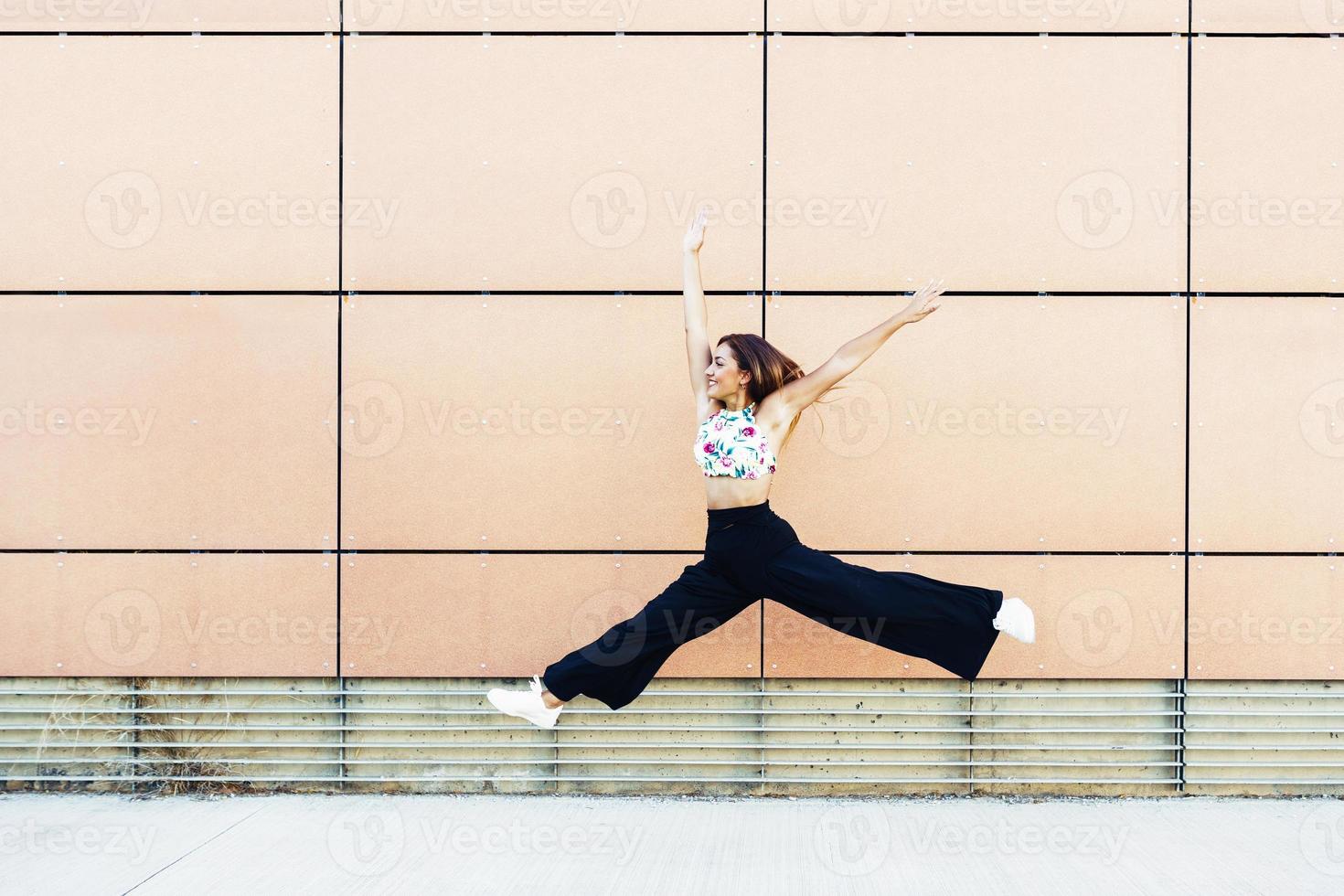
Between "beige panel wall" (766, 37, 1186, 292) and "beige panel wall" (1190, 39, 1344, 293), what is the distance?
4.5 inches

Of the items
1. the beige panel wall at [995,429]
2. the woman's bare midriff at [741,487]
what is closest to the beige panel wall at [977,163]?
the beige panel wall at [995,429]

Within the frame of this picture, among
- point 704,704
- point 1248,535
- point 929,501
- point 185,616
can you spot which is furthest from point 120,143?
point 1248,535

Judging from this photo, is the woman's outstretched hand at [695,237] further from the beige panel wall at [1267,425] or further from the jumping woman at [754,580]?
the beige panel wall at [1267,425]

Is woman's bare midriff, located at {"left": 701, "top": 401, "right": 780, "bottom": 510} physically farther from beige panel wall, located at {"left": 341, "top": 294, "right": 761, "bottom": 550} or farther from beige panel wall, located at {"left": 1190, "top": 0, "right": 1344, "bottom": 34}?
beige panel wall, located at {"left": 1190, "top": 0, "right": 1344, "bottom": 34}

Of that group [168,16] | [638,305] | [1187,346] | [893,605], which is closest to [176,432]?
[168,16]

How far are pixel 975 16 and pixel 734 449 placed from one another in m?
2.34

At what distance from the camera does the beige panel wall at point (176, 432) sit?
431cm

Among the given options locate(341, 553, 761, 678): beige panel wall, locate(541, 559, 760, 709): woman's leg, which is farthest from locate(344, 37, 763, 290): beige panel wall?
locate(541, 559, 760, 709): woman's leg

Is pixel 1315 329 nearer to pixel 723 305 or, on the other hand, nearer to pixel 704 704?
pixel 723 305

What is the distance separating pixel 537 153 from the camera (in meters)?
4.32

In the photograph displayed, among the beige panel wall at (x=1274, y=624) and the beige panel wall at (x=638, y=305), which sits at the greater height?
the beige panel wall at (x=638, y=305)

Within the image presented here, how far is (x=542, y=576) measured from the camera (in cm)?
429

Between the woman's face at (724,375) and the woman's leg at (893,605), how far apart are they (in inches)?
26.1

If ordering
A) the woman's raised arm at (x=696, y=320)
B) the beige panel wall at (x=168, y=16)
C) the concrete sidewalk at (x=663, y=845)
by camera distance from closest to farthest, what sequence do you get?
1. the concrete sidewalk at (x=663, y=845)
2. the woman's raised arm at (x=696, y=320)
3. the beige panel wall at (x=168, y=16)
